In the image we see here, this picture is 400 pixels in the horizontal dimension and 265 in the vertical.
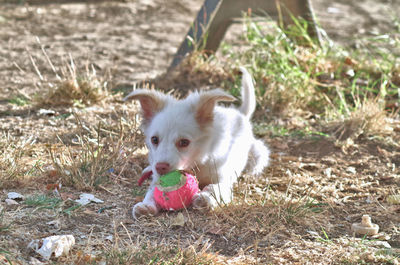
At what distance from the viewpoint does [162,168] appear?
3201 millimetres

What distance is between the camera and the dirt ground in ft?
9.77

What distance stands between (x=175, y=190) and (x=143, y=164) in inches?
39.8

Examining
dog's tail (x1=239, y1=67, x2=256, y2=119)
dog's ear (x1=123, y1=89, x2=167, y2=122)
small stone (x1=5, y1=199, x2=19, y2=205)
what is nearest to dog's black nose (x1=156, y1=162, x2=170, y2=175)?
dog's ear (x1=123, y1=89, x2=167, y2=122)

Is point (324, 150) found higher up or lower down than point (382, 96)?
lower down

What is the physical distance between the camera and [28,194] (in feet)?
11.3

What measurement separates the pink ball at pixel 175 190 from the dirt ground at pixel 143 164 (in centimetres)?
8

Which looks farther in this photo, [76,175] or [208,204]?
[76,175]

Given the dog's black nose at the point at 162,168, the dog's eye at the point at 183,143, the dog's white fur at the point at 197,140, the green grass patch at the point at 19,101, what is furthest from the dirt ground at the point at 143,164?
the dog's eye at the point at 183,143

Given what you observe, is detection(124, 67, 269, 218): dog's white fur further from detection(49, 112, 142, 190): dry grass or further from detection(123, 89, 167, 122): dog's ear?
detection(49, 112, 142, 190): dry grass

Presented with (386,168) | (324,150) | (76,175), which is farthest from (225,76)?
(76,175)

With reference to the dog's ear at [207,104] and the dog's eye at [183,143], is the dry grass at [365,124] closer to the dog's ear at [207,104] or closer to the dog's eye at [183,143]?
the dog's ear at [207,104]

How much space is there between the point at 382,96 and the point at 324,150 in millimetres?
1035

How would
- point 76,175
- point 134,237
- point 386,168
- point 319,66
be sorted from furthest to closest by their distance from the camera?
point 319,66, point 386,168, point 76,175, point 134,237

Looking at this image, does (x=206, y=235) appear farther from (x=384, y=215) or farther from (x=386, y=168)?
(x=386, y=168)
